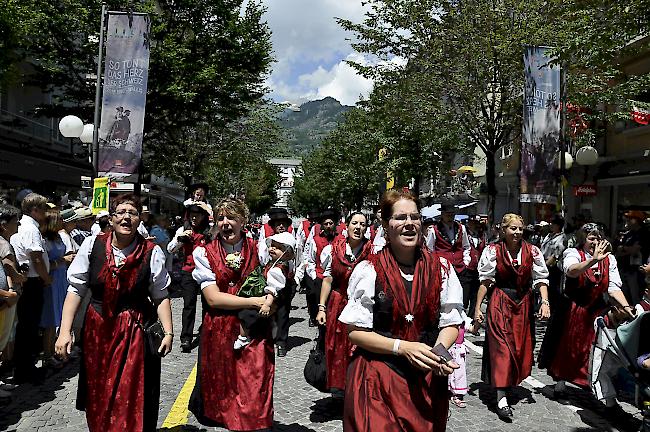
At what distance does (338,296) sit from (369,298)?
315cm

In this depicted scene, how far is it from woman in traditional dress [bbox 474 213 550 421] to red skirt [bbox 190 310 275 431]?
2.63m

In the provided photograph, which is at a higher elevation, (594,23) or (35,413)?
(594,23)

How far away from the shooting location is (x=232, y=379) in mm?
4477

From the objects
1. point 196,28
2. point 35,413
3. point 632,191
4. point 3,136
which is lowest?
point 35,413

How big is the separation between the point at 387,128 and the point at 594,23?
1538 centimetres

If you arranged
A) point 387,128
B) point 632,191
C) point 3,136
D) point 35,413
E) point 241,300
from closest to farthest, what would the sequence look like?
1. point 241,300
2. point 35,413
3. point 632,191
4. point 3,136
5. point 387,128

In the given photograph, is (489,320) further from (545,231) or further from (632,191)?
(632,191)

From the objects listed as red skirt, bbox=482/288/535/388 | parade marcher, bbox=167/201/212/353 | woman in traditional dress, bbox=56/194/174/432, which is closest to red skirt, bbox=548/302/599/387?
red skirt, bbox=482/288/535/388

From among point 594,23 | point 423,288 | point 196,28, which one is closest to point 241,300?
point 423,288

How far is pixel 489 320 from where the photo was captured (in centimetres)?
640

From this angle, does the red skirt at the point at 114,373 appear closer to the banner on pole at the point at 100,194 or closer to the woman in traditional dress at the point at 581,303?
the woman in traditional dress at the point at 581,303

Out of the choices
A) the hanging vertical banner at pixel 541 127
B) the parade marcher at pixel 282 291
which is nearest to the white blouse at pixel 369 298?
the parade marcher at pixel 282 291

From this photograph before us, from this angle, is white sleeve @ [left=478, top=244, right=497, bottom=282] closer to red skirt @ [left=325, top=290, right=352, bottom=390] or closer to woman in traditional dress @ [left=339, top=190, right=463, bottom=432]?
red skirt @ [left=325, top=290, right=352, bottom=390]

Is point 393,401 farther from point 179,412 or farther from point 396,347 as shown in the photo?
point 179,412
